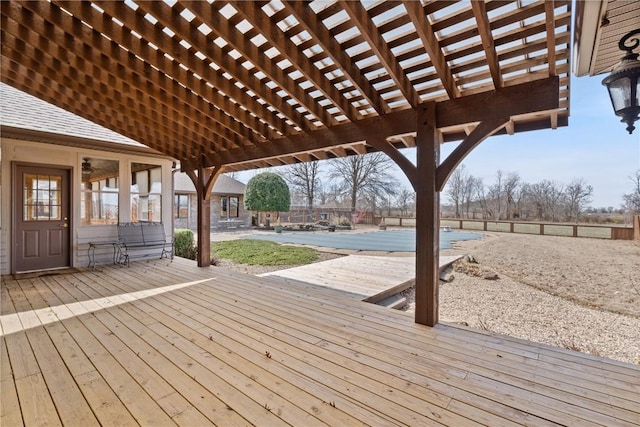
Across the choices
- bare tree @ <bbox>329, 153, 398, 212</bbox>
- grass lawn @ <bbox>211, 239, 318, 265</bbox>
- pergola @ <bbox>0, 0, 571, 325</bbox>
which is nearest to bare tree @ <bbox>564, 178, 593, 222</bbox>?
bare tree @ <bbox>329, 153, 398, 212</bbox>

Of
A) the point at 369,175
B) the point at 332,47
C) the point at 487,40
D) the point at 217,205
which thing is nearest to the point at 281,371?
the point at 332,47

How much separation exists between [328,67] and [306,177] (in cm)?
2217

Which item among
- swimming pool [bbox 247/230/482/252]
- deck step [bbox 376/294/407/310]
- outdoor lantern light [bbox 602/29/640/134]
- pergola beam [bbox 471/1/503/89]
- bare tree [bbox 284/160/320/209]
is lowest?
deck step [bbox 376/294/407/310]

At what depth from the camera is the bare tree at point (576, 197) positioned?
16823 mm

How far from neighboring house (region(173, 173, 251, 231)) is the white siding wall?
986 cm

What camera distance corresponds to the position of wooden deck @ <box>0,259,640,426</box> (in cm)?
175

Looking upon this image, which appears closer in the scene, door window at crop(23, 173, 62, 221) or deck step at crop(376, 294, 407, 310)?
deck step at crop(376, 294, 407, 310)

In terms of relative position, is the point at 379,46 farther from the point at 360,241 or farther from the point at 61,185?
the point at 360,241

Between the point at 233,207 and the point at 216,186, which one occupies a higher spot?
the point at 216,186

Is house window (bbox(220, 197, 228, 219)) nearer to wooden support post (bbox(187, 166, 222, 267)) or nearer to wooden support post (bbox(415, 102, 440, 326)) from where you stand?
wooden support post (bbox(187, 166, 222, 267))

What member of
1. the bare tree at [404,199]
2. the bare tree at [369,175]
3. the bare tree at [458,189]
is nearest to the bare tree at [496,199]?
the bare tree at [458,189]

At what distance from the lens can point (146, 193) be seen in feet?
22.1

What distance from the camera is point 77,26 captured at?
2.90m

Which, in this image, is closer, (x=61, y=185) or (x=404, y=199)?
(x=61, y=185)
